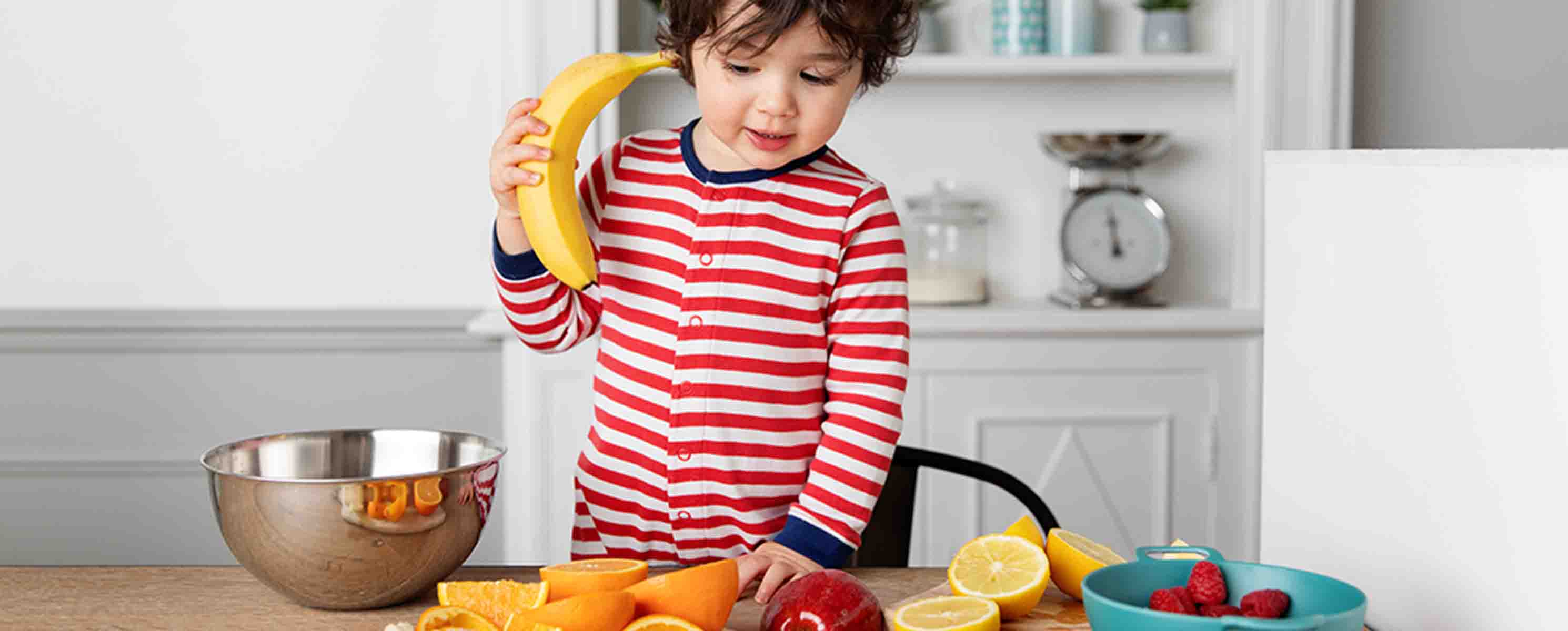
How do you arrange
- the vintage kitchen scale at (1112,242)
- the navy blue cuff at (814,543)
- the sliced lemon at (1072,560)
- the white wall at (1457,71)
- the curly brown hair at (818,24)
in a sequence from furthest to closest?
the white wall at (1457,71) → the vintage kitchen scale at (1112,242) → the navy blue cuff at (814,543) → the curly brown hair at (818,24) → the sliced lemon at (1072,560)

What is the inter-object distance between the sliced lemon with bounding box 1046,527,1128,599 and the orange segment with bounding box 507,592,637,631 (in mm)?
311

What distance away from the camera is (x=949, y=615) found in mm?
909

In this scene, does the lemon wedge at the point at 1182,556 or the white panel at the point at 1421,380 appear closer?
the white panel at the point at 1421,380

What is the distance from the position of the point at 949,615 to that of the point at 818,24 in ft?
1.52

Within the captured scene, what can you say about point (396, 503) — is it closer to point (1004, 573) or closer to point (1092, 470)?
point (1004, 573)

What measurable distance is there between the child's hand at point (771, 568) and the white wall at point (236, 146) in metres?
1.56

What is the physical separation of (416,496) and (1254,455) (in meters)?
1.98

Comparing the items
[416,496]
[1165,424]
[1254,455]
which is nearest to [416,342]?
[1165,424]

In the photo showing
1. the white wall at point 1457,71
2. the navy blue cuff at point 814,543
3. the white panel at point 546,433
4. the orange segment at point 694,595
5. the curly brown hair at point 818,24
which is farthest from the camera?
the white wall at point 1457,71

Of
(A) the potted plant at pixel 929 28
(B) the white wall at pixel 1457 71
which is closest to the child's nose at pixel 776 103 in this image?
(A) the potted plant at pixel 929 28

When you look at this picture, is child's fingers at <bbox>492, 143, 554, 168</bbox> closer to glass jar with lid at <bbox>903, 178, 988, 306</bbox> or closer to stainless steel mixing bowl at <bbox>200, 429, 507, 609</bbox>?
stainless steel mixing bowl at <bbox>200, 429, 507, 609</bbox>

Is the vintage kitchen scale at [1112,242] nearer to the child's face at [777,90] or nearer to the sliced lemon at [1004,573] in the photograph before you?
the child's face at [777,90]

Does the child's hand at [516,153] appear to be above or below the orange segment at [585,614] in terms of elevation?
above

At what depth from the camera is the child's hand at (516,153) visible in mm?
1152
